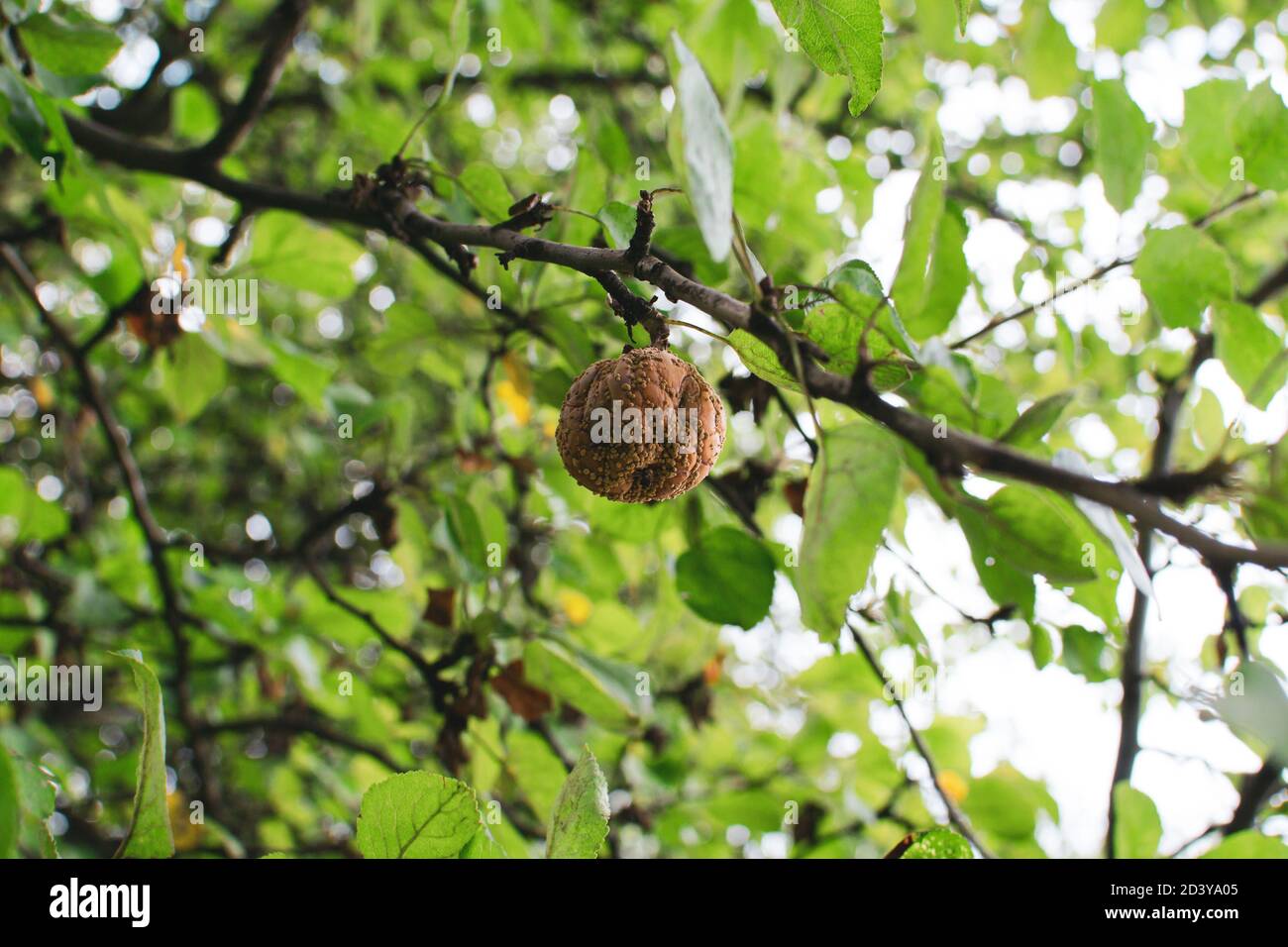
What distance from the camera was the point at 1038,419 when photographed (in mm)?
819

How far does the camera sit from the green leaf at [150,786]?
0.82 meters

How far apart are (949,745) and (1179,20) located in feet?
9.00

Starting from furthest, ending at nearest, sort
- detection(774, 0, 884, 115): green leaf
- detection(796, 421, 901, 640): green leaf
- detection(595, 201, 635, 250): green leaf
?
1. detection(595, 201, 635, 250): green leaf
2. detection(774, 0, 884, 115): green leaf
3. detection(796, 421, 901, 640): green leaf

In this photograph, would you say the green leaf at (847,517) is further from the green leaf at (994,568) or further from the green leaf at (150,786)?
the green leaf at (150,786)

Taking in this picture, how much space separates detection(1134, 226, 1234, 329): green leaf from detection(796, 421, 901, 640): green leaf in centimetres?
70

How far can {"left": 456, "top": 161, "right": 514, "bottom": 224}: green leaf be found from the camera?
3.52ft

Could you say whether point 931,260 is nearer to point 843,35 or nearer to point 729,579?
point 843,35

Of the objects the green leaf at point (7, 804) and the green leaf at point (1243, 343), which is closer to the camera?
the green leaf at point (7, 804)

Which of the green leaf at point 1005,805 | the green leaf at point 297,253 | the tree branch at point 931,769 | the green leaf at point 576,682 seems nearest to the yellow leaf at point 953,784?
the green leaf at point 1005,805

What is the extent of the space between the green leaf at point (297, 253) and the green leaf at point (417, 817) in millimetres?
1135

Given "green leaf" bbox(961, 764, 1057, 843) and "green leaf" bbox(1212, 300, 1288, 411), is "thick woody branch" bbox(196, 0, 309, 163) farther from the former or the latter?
"green leaf" bbox(961, 764, 1057, 843)

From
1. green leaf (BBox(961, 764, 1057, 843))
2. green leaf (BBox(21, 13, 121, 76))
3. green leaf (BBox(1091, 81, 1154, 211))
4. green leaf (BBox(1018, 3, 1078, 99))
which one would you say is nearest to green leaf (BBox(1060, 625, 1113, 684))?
green leaf (BBox(961, 764, 1057, 843))

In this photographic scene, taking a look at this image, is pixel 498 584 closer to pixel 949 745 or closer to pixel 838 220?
pixel 838 220

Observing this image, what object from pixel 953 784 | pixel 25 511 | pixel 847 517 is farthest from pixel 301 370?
pixel 953 784
